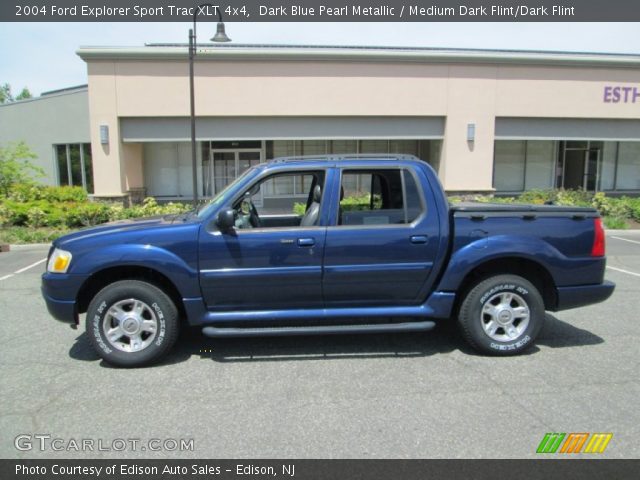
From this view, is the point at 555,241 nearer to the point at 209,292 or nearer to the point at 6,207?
the point at 209,292

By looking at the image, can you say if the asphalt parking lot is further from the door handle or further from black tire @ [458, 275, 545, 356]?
the door handle

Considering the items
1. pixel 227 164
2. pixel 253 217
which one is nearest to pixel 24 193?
pixel 227 164

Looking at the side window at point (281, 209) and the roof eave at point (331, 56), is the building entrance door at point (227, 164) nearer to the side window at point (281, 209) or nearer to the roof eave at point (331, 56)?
the roof eave at point (331, 56)

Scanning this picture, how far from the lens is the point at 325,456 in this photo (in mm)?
3160

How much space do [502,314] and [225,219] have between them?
2749 mm

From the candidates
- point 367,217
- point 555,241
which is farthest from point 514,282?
point 367,217

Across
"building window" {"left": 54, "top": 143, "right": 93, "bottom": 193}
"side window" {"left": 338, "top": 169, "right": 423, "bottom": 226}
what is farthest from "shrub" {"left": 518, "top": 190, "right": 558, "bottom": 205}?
"building window" {"left": 54, "top": 143, "right": 93, "bottom": 193}

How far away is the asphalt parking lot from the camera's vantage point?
333 centimetres

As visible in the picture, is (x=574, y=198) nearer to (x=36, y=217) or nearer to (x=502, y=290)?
(x=502, y=290)

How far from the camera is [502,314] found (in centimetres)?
479

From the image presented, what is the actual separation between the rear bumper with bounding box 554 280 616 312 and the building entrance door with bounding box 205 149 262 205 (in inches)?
658

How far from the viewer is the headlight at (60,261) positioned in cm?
454

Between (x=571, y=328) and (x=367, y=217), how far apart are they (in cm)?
287
